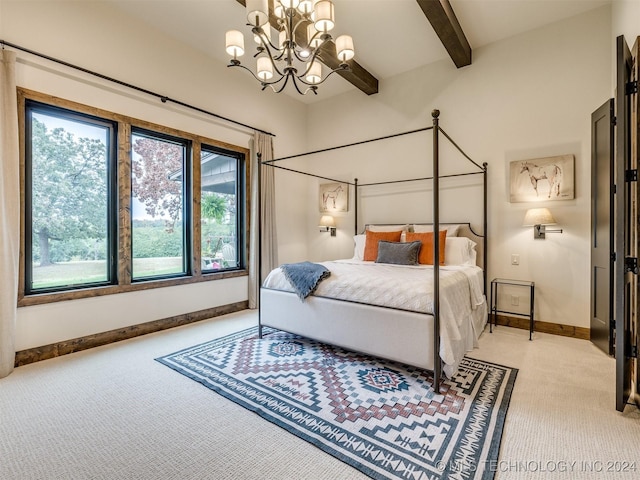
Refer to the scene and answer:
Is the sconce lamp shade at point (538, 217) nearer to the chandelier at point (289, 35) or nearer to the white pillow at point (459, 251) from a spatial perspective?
the white pillow at point (459, 251)

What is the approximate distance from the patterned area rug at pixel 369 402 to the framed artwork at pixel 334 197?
2565 millimetres

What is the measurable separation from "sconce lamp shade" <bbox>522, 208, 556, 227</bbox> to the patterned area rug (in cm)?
158

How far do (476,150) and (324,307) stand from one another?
2744 millimetres

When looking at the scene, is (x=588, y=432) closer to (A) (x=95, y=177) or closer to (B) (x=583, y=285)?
(B) (x=583, y=285)

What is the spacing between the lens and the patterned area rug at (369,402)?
4.96 ft

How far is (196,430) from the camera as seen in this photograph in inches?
68.0

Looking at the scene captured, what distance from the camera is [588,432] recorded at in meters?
1.67

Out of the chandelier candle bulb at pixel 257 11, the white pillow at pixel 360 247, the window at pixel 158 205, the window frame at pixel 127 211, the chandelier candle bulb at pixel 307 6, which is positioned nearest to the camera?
the chandelier candle bulb at pixel 257 11

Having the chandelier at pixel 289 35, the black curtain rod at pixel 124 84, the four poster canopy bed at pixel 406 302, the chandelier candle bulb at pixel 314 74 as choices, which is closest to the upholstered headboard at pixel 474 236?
the four poster canopy bed at pixel 406 302

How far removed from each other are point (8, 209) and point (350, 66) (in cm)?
378

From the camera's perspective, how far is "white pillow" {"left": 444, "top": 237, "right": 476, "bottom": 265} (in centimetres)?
351

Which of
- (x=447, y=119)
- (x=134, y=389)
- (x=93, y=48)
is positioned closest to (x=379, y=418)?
(x=134, y=389)

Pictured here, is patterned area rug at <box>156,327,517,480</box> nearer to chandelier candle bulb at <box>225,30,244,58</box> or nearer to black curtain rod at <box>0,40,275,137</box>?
chandelier candle bulb at <box>225,30,244,58</box>

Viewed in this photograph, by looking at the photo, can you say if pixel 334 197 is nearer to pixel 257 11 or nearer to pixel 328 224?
pixel 328 224
